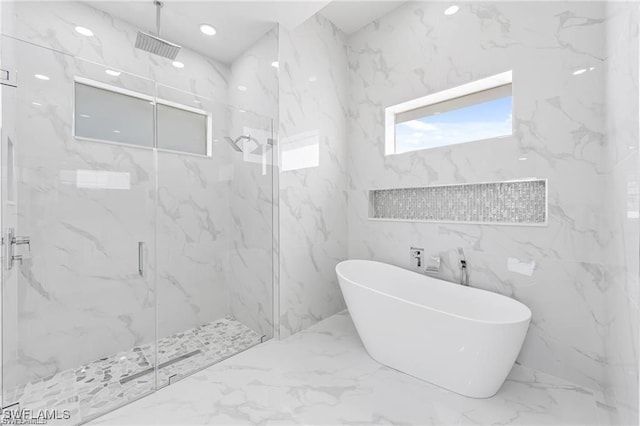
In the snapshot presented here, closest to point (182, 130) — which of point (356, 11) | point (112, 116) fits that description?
point (112, 116)

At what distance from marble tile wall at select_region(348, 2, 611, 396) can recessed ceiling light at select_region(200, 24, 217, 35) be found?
1892 millimetres

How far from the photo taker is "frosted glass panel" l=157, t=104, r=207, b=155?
2.31 metres

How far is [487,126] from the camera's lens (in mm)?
2389

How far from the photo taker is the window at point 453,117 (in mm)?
2297

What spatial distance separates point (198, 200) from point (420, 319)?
194 centimetres

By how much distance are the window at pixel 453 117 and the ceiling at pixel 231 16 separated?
106cm

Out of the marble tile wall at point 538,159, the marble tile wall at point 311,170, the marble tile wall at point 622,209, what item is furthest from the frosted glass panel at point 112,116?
the marble tile wall at point 622,209

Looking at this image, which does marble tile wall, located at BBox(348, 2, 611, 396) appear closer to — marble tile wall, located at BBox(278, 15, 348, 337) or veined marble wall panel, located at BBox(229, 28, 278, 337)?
marble tile wall, located at BBox(278, 15, 348, 337)

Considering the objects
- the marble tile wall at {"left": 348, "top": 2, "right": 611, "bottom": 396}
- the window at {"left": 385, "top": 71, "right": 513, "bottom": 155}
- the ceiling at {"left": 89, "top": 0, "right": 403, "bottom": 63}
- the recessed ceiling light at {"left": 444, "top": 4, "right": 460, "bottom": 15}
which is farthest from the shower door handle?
the recessed ceiling light at {"left": 444, "top": 4, "right": 460, "bottom": 15}

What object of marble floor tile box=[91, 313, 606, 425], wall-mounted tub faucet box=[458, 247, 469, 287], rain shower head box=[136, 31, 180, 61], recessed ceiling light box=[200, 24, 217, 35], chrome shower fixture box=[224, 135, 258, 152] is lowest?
marble floor tile box=[91, 313, 606, 425]

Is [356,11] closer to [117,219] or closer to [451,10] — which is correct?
[451,10]

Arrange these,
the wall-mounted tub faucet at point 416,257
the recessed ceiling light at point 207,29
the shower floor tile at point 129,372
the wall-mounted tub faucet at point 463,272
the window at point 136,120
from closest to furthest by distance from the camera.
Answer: the shower floor tile at point 129,372, the window at point 136,120, the wall-mounted tub faucet at point 463,272, the wall-mounted tub faucet at point 416,257, the recessed ceiling light at point 207,29

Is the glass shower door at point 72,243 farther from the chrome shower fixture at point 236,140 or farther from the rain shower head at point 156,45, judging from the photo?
the chrome shower fixture at point 236,140

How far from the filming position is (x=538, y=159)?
1.95 meters
